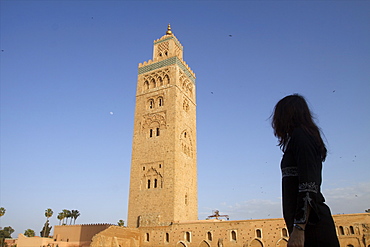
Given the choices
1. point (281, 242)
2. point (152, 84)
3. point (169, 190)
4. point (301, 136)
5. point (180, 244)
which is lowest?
point (180, 244)

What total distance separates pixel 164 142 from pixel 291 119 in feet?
66.1

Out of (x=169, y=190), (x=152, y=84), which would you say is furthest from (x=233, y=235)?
(x=152, y=84)

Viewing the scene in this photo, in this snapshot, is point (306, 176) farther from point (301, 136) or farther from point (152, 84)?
point (152, 84)

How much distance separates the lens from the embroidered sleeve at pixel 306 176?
1.93 metres

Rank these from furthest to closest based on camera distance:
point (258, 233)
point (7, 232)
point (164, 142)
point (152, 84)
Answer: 1. point (7, 232)
2. point (152, 84)
3. point (164, 142)
4. point (258, 233)

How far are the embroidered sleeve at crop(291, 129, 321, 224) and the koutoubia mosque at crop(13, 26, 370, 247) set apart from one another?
1585 centimetres

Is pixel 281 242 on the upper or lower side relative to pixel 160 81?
lower

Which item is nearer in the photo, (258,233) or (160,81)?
(258,233)

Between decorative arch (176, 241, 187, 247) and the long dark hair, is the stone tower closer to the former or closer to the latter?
decorative arch (176, 241, 187, 247)

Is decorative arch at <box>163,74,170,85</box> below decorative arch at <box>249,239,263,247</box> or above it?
above

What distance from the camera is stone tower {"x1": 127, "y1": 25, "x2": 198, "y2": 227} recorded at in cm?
2088

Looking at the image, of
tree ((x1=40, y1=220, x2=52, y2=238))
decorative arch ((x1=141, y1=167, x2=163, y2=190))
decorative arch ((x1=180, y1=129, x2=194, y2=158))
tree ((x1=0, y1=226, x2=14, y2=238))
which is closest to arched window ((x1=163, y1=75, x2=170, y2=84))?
decorative arch ((x1=180, y1=129, x2=194, y2=158))

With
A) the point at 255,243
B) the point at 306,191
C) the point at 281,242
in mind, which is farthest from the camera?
the point at 255,243

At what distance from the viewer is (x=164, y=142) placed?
22.3m
